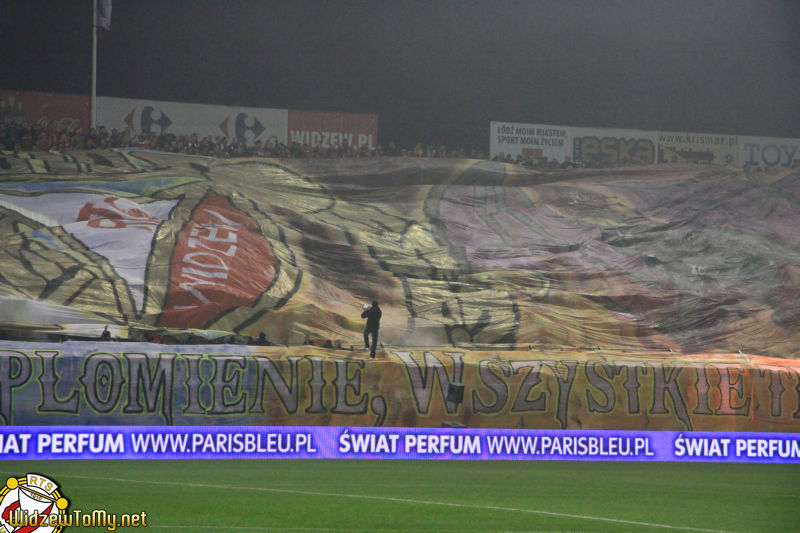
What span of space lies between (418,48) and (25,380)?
74.2 ft

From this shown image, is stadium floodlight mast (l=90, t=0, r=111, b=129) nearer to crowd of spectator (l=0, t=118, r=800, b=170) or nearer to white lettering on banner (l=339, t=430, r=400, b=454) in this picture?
crowd of spectator (l=0, t=118, r=800, b=170)

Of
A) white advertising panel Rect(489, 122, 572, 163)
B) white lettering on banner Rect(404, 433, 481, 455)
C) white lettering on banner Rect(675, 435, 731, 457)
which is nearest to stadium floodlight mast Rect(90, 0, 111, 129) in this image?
white advertising panel Rect(489, 122, 572, 163)

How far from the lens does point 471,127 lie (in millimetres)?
40562

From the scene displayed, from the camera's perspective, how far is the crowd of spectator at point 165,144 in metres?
33.8

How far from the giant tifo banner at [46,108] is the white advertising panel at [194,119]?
0.73 m

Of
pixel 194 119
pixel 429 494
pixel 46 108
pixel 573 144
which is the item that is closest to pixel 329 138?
pixel 194 119

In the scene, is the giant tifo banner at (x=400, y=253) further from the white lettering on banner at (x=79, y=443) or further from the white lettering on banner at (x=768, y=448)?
the white lettering on banner at (x=768, y=448)

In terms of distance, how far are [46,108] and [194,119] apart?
5220 millimetres

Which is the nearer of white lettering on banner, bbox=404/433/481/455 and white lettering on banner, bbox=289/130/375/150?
white lettering on banner, bbox=404/433/481/455

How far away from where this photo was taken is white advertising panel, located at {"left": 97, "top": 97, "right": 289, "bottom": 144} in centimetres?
3656

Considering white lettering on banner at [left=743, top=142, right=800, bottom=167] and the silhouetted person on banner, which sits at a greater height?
white lettering on banner at [left=743, top=142, right=800, bottom=167]

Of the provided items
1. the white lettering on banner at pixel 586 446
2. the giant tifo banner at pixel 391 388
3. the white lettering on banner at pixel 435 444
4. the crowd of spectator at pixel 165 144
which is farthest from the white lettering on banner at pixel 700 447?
the crowd of spectator at pixel 165 144

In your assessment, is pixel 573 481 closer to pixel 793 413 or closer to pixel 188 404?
pixel 188 404

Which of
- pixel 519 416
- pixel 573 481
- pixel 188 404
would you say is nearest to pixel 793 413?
pixel 519 416
